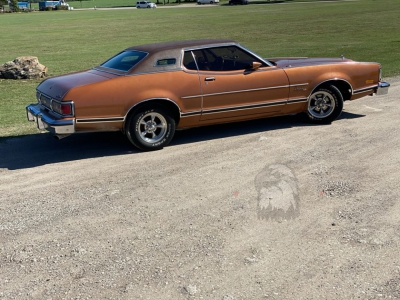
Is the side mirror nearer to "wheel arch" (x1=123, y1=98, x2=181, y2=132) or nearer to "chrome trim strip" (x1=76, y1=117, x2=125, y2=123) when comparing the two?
"wheel arch" (x1=123, y1=98, x2=181, y2=132)

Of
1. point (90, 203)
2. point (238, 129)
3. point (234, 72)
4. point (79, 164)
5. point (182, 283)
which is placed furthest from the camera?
point (238, 129)

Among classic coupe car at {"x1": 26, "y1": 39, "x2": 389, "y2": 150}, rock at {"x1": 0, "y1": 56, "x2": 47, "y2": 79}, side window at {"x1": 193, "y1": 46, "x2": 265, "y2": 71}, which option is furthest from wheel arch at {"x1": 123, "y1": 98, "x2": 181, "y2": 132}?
rock at {"x1": 0, "y1": 56, "x2": 47, "y2": 79}

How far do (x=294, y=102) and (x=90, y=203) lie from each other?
13.0 feet

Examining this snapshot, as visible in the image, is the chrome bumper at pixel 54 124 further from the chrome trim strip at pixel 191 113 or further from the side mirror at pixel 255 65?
the side mirror at pixel 255 65

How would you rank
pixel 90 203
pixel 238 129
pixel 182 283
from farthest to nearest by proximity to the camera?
pixel 238 129, pixel 90 203, pixel 182 283

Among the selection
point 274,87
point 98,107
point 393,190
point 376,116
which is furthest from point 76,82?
point 376,116

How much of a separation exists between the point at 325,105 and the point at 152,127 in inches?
116

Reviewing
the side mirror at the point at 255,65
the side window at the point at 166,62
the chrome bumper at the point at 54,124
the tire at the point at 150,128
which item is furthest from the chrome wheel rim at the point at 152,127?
the side mirror at the point at 255,65

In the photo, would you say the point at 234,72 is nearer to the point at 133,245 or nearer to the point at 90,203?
the point at 90,203

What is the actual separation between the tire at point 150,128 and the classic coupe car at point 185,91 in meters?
0.01

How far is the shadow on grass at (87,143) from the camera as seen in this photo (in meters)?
7.09

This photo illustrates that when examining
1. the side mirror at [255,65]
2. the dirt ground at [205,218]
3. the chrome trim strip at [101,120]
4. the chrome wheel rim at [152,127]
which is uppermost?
the side mirror at [255,65]

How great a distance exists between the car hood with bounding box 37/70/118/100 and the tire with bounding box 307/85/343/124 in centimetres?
324

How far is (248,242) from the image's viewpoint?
4512 millimetres
